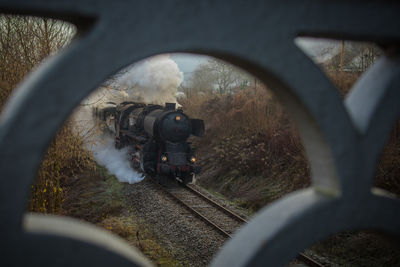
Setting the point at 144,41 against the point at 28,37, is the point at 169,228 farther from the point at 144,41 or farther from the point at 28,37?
the point at 144,41

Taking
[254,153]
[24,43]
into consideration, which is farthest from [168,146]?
[24,43]

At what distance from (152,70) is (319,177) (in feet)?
66.9

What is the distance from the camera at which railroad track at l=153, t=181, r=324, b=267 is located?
24.2 ft

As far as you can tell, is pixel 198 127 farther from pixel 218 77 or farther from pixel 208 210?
pixel 218 77

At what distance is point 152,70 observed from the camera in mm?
21547

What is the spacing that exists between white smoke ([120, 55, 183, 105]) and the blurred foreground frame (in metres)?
19.2

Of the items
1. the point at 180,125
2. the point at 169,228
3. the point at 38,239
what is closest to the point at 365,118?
the point at 38,239

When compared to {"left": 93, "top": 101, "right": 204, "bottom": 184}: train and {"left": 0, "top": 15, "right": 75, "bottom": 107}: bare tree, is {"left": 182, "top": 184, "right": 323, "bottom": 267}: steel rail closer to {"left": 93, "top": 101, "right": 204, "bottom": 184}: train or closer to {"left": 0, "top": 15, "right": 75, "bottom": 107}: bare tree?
{"left": 93, "top": 101, "right": 204, "bottom": 184}: train

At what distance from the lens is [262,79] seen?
2025 millimetres

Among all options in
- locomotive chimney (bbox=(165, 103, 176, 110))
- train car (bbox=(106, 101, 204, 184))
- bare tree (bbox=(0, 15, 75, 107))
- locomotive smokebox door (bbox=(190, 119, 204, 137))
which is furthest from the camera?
locomotive chimney (bbox=(165, 103, 176, 110))

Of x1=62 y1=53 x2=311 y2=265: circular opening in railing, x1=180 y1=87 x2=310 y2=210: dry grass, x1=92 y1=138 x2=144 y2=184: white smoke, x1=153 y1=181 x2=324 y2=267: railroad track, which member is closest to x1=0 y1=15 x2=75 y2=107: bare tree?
x1=62 y1=53 x2=311 y2=265: circular opening in railing

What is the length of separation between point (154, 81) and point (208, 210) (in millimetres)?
13839

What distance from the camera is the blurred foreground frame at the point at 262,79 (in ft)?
4.69

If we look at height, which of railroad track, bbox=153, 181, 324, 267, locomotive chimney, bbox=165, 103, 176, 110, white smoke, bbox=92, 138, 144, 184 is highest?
locomotive chimney, bbox=165, 103, 176, 110
